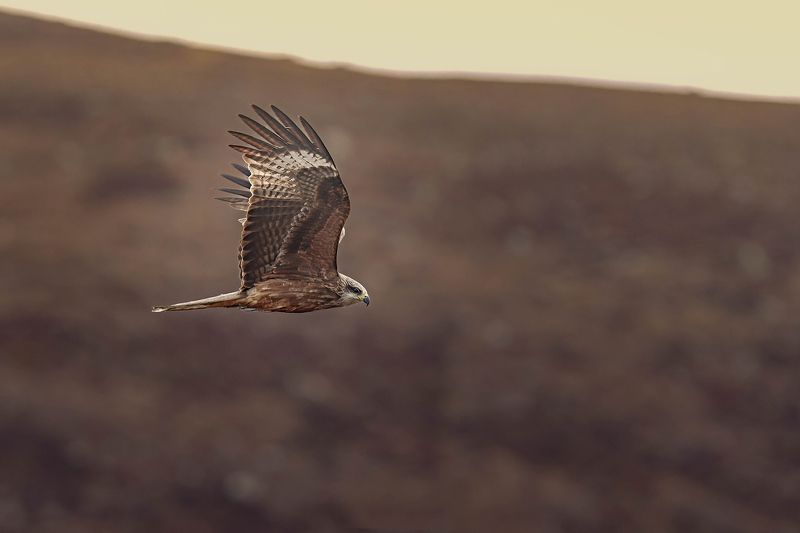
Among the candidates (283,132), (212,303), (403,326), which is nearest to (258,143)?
(283,132)

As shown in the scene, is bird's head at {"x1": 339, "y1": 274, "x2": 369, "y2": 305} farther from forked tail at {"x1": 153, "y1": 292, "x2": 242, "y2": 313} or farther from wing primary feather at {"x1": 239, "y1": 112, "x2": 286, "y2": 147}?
wing primary feather at {"x1": 239, "y1": 112, "x2": 286, "y2": 147}

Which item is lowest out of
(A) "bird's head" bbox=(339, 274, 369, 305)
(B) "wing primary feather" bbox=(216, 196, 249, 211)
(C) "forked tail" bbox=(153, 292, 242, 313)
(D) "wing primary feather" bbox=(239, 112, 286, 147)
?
(C) "forked tail" bbox=(153, 292, 242, 313)

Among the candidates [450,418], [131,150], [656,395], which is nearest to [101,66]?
[131,150]

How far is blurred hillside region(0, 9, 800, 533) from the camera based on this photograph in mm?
43000

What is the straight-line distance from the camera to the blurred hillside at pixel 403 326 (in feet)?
141

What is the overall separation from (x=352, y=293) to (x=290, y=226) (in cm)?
76

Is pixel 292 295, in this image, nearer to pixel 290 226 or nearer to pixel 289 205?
pixel 290 226

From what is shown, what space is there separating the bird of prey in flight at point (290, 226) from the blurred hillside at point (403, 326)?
33017mm

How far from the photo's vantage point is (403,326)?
47562 millimetres

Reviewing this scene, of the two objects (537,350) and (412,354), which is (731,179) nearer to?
(537,350)

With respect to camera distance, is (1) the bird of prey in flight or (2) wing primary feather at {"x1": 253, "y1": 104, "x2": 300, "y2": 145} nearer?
(1) the bird of prey in flight

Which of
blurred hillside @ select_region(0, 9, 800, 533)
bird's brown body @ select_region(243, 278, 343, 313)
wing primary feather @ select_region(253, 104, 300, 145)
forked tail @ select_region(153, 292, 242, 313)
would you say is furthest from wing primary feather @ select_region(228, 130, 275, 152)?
blurred hillside @ select_region(0, 9, 800, 533)

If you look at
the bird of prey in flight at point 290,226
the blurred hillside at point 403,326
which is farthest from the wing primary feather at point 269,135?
the blurred hillside at point 403,326

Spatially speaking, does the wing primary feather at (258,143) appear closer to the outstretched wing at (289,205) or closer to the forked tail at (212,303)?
the outstretched wing at (289,205)
